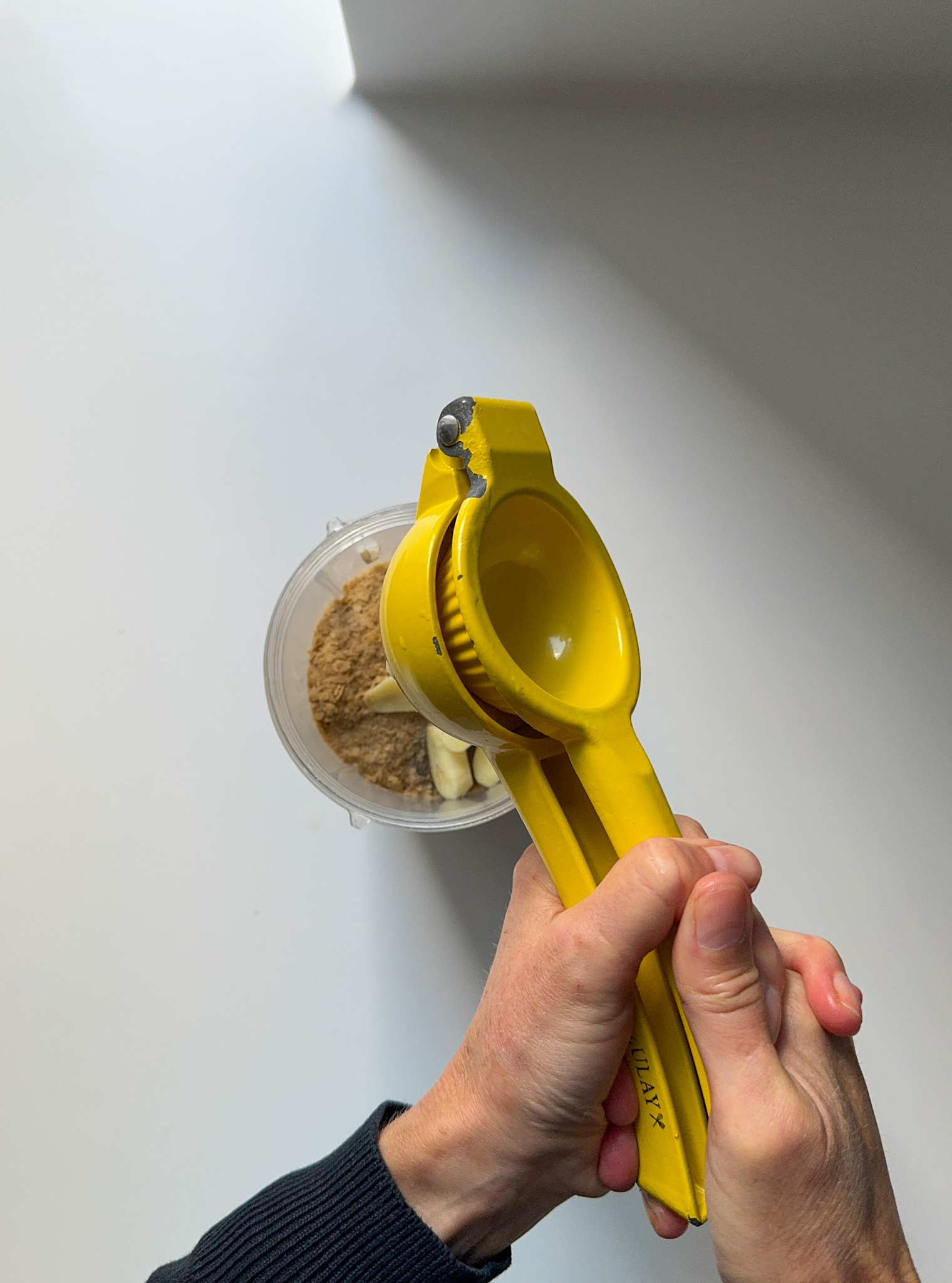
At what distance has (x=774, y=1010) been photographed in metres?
0.42

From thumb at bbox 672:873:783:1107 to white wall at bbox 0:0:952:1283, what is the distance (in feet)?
0.90

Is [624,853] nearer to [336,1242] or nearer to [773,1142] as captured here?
[773,1142]

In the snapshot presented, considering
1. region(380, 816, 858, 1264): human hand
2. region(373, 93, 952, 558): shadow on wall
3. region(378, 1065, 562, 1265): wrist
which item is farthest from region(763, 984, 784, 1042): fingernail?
region(373, 93, 952, 558): shadow on wall

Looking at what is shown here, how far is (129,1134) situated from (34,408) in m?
0.57

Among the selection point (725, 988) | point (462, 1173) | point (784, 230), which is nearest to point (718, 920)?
point (725, 988)

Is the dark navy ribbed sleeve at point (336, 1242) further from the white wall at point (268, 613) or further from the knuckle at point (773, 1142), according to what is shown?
the knuckle at point (773, 1142)

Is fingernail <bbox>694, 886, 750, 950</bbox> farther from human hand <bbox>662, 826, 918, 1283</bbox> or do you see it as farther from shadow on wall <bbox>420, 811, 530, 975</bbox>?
shadow on wall <bbox>420, 811, 530, 975</bbox>

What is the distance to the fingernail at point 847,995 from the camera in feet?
1.42

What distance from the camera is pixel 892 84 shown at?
745 mm

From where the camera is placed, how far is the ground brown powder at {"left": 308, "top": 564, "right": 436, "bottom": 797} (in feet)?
1.94

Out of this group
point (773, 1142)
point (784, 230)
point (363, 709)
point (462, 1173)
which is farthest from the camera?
point (784, 230)

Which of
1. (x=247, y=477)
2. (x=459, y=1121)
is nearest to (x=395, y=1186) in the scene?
(x=459, y=1121)

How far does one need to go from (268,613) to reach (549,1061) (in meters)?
0.39

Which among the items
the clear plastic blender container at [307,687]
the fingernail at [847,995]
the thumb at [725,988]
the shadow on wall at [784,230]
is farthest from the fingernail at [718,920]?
the shadow on wall at [784,230]
